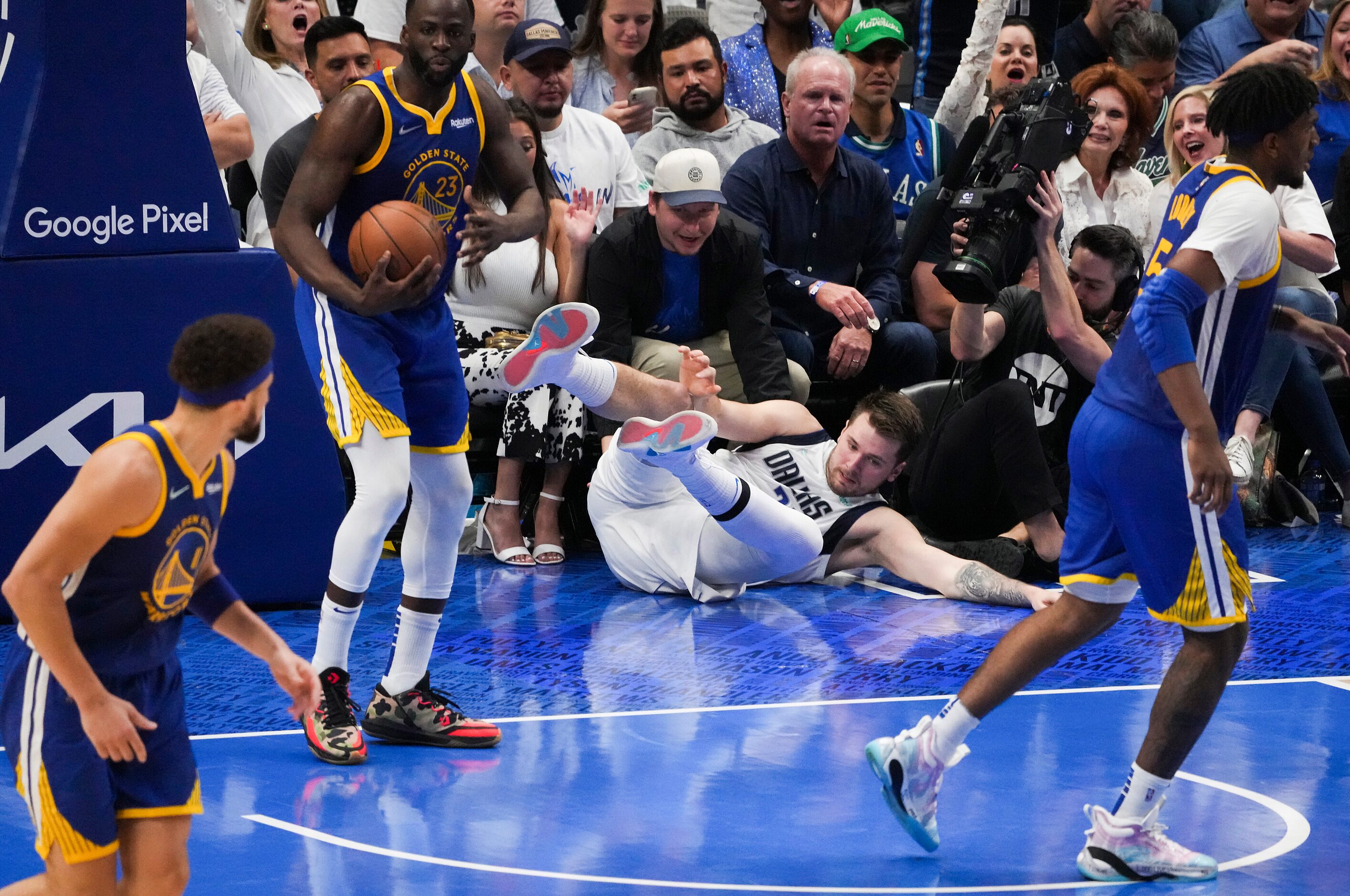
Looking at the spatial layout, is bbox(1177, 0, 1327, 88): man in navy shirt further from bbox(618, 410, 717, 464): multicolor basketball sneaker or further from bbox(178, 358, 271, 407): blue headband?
bbox(178, 358, 271, 407): blue headband

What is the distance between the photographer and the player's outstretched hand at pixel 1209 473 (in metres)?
3.64

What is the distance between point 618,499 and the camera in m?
6.97

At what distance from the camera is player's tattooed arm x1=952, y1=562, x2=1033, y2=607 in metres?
6.63

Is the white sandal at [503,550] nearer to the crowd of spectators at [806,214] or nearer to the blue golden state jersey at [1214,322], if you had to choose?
the crowd of spectators at [806,214]

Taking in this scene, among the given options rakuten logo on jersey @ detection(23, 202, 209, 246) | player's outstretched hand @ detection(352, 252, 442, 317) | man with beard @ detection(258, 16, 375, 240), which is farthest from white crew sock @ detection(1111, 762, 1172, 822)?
man with beard @ detection(258, 16, 375, 240)

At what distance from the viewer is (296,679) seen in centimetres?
304

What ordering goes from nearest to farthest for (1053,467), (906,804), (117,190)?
(906,804) → (117,190) → (1053,467)

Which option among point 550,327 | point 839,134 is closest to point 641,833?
point 550,327

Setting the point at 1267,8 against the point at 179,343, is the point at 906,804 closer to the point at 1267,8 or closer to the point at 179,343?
the point at 179,343

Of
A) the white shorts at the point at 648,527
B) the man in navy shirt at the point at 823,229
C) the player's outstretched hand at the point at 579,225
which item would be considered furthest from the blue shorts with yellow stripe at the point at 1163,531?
the player's outstretched hand at the point at 579,225

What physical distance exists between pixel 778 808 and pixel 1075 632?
93 cm

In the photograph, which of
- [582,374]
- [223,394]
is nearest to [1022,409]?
[582,374]

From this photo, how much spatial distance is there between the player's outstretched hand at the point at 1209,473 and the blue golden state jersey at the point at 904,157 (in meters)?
5.09

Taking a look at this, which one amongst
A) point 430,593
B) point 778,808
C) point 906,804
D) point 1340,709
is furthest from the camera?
point 1340,709
